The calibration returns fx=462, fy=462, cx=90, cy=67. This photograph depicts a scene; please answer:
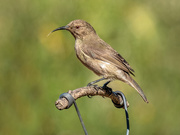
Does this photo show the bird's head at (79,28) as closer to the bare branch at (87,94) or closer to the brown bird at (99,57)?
the brown bird at (99,57)

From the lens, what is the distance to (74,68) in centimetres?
→ 683

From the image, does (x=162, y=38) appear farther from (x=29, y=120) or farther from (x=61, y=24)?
(x=29, y=120)

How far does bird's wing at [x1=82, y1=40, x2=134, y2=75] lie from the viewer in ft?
20.1

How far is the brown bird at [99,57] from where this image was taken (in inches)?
237

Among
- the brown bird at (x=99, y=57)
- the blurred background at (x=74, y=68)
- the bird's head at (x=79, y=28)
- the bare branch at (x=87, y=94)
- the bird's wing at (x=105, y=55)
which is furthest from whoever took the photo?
the blurred background at (x=74, y=68)

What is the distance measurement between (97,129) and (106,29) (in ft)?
5.19

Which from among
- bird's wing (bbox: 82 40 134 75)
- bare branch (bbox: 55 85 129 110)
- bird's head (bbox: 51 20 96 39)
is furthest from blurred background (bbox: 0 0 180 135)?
bare branch (bbox: 55 85 129 110)

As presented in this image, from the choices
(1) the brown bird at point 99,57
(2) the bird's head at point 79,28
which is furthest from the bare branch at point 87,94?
(2) the bird's head at point 79,28

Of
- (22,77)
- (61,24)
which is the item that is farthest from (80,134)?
(61,24)

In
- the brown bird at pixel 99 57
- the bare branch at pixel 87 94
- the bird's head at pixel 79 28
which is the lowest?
the bare branch at pixel 87 94

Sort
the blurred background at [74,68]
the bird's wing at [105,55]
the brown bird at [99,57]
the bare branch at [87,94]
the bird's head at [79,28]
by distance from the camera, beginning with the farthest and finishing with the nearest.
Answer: the blurred background at [74,68], the bird's head at [79,28], the bird's wing at [105,55], the brown bird at [99,57], the bare branch at [87,94]

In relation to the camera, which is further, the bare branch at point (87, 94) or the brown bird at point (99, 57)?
the brown bird at point (99, 57)

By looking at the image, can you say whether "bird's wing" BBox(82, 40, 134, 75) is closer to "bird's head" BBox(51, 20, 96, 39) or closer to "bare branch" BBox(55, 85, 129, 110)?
"bird's head" BBox(51, 20, 96, 39)

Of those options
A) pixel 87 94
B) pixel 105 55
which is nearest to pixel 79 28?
pixel 105 55
